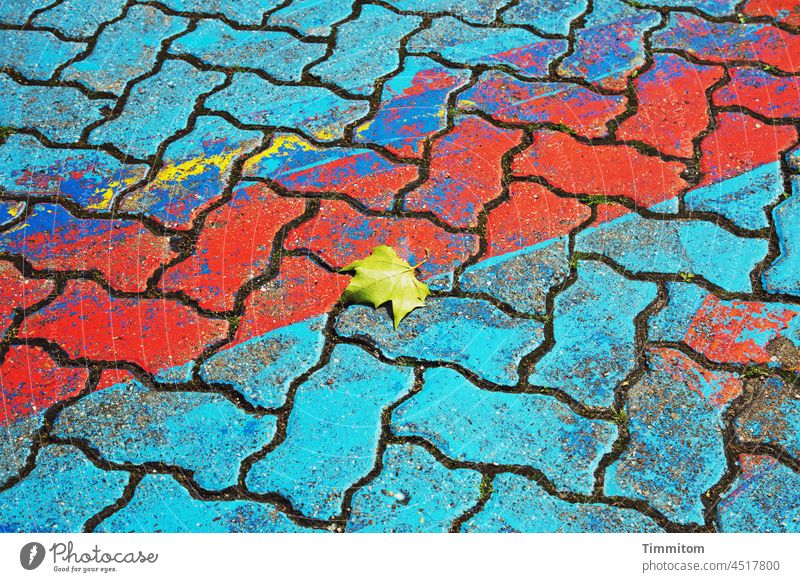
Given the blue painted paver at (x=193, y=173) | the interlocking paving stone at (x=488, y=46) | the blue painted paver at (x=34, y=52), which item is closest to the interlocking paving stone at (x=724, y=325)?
the interlocking paving stone at (x=488, y=46)

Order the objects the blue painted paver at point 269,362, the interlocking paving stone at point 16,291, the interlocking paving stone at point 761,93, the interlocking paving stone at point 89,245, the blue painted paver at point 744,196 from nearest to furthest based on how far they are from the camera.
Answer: the blue painted paver at point 269,362 < the interlocking paving stone at point 16,291 < the interlocking paving stone at point 89,245 < the blue painted paver at point 744,196 < the interlocking paving stone at point 761,93

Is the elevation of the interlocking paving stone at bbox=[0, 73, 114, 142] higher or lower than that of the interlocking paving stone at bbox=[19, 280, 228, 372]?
higher

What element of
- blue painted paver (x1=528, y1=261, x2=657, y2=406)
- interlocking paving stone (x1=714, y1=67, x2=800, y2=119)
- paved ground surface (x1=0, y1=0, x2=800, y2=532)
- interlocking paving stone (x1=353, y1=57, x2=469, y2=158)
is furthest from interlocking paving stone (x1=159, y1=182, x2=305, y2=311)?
interlocking paving stone (x1=714, y1=67, x2=800, y2=119)

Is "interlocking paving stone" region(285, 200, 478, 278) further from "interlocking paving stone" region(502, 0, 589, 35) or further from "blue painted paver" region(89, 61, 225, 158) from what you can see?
"interlocking paving stone" region(502, 0, 589, 35)

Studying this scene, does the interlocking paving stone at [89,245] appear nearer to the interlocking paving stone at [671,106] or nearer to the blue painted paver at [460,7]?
the blue painted paver at [460,7]

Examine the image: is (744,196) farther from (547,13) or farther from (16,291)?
(16,291)

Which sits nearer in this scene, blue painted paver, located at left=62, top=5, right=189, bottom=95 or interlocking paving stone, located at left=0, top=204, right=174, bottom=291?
interlocking paving stone, located at left=0, top=204, right=174, bottom=291

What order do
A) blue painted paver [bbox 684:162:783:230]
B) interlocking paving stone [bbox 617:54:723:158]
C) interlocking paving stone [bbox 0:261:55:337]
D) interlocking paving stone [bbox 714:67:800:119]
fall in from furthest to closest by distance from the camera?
interlocking paving stone [bbox 714:67:800:119], interlocking paving stone [bbox 617:54:723:158], blue painted paver [bbox 684:162:783:230], interlocking paving stone [bbox 0:261:55:337]

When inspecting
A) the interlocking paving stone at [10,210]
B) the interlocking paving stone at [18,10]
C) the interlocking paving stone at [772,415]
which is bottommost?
the interlocking paving stone at [772,415]
